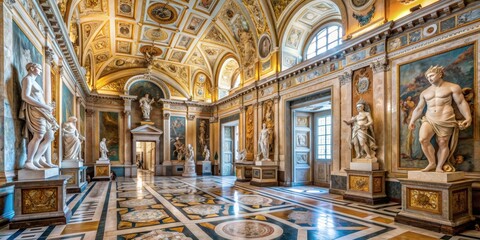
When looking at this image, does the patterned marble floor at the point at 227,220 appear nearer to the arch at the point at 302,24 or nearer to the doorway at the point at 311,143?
the doorway at the point at 311,143

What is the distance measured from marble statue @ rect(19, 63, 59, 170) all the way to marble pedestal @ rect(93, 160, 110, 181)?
936 centimetres

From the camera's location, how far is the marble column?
25.0 ft

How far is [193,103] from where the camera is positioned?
1856 cm

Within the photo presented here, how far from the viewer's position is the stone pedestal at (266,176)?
11.3 m

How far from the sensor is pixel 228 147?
709 inches

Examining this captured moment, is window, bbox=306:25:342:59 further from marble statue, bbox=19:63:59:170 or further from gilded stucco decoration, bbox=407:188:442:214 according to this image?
marble statue, bbox=19:63:59:170

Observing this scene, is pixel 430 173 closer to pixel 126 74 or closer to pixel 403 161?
pixel 403 161

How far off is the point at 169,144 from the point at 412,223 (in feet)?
49.7

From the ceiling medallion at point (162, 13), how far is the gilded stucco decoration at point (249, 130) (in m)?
5.93

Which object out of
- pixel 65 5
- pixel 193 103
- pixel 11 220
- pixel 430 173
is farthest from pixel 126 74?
pixel 430 173

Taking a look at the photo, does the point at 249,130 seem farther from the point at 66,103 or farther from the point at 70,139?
the point at 66,103

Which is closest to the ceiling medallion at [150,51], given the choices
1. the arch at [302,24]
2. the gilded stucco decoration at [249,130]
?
the gilded stucco decoration at [249,130]

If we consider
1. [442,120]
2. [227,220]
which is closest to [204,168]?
[227,220]

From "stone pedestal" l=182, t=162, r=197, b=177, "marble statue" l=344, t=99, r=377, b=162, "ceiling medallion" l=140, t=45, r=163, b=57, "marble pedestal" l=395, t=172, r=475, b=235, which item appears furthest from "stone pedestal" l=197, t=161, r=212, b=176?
"marble pedestal" l=395, t=172, r=475, b=235
